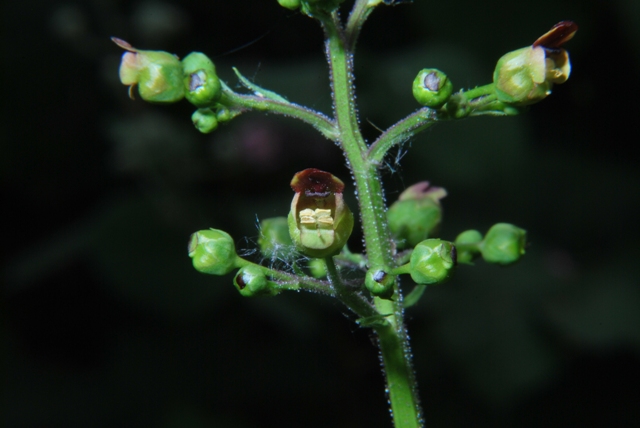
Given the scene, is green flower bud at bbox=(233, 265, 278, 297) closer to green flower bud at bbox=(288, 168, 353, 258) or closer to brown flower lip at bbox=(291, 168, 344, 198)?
green flower bud at bbox=(288, 168, 353, 258)

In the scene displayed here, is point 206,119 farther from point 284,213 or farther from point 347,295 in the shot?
point 284,213

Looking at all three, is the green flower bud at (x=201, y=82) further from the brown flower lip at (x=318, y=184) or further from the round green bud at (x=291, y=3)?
the brown flower lip at (x=318, y=184)

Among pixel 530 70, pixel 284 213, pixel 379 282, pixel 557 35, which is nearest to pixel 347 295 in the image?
pixel 379 282

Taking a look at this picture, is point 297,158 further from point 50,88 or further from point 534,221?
point 50,88

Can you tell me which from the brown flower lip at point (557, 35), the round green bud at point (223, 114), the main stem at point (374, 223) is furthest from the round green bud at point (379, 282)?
the brown flower lip at point (557, 35)

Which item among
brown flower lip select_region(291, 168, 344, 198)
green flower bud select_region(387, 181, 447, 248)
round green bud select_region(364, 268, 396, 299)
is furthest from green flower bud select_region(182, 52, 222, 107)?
green flower bud select_region(387, 181, 447, 248)

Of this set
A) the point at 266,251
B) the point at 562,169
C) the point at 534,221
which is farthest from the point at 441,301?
the point at 266,251

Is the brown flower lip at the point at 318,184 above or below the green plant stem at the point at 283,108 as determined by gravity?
below
